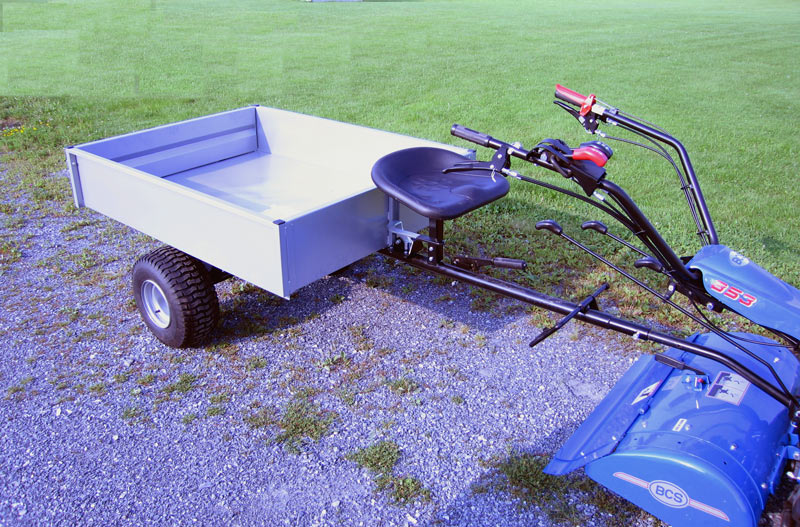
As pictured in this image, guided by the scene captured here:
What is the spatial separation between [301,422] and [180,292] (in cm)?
94

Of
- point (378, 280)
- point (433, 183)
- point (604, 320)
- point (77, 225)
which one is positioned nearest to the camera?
point (604, 320)

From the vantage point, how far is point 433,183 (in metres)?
3.40

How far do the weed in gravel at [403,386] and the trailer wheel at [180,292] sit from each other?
3.35 ft

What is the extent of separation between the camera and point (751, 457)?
2.40 m

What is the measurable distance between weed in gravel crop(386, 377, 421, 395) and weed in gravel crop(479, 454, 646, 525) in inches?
23.9

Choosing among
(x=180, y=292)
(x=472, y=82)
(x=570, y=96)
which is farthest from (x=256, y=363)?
(x=472, y=82)

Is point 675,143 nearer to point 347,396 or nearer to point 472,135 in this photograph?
point 472,135

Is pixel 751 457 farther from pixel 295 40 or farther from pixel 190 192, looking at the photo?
pixel 295 40

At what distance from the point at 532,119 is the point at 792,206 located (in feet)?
10.7

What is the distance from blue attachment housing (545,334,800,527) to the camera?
2326 mm

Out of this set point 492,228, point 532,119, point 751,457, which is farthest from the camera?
point 532,119

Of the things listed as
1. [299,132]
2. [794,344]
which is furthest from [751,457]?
[299,132]

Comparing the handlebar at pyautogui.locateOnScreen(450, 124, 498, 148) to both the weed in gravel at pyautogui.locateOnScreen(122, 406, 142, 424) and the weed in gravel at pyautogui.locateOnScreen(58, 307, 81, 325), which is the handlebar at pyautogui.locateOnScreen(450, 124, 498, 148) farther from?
the weed in gravel at pyautogui.locateOnScreen(58, 307, 81, 325)

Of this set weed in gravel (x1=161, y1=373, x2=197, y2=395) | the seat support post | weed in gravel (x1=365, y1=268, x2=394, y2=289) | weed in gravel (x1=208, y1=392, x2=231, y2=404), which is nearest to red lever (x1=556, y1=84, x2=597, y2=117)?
the seat support post
